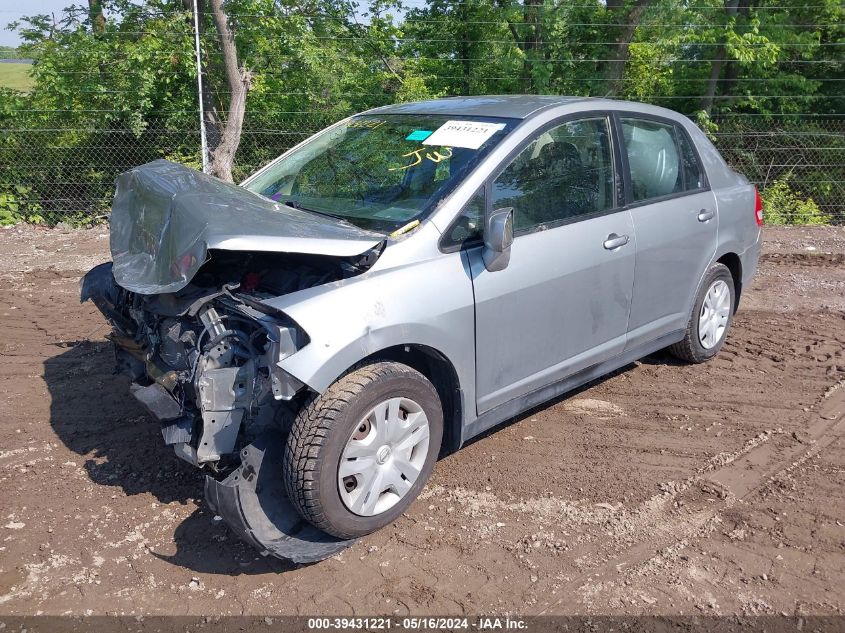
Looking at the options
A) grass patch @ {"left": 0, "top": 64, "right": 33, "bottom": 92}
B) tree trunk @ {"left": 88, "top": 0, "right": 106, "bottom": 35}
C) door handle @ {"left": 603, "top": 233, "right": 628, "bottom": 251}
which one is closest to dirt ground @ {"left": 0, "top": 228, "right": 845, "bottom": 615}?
door handle @ {"left": 603, "top": 233, "right": 628, "bottom": 251}

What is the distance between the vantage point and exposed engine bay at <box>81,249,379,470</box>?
3.16 metres

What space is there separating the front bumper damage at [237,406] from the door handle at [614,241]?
205 cm

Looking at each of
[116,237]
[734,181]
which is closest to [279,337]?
[116,237]

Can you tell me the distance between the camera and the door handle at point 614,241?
14.1 ft

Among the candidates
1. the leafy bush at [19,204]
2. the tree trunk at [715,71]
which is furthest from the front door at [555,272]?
the tree trunk at [715,71]

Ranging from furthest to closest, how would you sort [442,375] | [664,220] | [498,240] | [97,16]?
[97,16], [664,220], [442,375], [498,240]

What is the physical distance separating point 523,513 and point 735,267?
10.00 ft

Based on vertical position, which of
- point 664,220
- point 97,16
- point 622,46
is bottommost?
point 664,220

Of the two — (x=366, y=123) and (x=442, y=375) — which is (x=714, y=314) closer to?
(x=442, y=375)

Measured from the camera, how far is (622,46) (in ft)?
42.5

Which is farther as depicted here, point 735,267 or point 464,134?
point 735,267

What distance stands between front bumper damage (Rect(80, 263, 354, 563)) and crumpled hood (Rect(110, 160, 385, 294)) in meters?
0.20

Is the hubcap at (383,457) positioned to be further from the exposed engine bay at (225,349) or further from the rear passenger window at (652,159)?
the rear passenger window at (652,159)

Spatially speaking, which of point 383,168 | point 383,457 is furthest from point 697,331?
point 383,457
